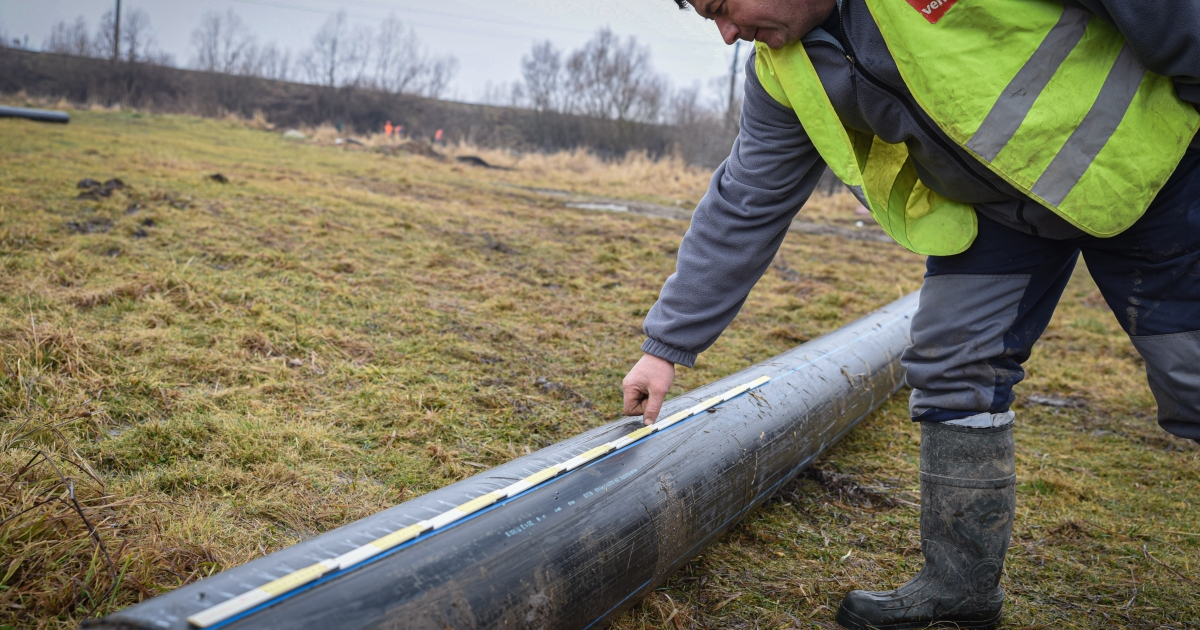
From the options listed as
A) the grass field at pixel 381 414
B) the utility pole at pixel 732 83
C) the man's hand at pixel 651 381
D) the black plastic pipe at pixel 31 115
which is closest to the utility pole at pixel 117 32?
the black plastic pipe at pixel 31 115

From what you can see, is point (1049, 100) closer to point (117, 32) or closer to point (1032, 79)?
point (1032, 79)

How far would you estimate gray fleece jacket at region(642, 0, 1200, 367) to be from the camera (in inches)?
46.9

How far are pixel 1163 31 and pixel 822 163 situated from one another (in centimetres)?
68

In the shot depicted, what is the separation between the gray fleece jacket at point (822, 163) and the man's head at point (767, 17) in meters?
0.04

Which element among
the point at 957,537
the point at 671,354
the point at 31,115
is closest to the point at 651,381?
the point at 671,354

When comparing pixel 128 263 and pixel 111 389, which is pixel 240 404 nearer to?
pixel 111 389

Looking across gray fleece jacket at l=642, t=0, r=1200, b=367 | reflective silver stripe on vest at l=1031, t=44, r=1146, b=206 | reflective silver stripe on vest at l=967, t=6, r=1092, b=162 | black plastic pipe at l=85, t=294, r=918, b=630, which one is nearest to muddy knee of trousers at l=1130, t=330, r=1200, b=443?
gray fleece jacket at l=642, t=0, r=1200, b=367

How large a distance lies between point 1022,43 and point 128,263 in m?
4.21

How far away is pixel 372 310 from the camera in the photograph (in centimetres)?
375

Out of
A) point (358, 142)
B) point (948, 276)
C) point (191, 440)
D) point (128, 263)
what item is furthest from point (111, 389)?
point (358, 142)

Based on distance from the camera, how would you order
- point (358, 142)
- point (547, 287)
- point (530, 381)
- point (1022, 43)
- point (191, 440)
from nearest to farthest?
point (1022, 43), point (191, 440), point (530, 381), point (547, 287), point (358, 142)

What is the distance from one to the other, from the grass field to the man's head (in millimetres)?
1285

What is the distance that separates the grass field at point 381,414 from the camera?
66.9 inches

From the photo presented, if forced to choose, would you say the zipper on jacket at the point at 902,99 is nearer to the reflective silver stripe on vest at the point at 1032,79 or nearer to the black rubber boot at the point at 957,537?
the reflective silver stripe on vest at the point at 1032,79
